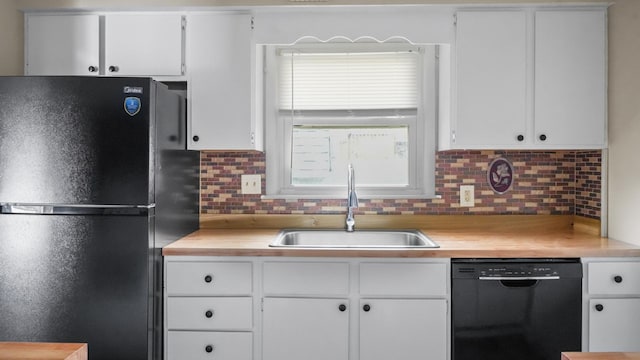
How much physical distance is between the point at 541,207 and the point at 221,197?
195 centimetres

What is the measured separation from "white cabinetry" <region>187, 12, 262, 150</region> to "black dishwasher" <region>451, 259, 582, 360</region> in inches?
54.2

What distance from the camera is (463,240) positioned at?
8.37ft

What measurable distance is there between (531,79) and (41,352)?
250 cm

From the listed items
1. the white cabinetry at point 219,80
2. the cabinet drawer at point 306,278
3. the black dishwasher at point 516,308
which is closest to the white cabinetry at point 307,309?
the cabinet drawer at point 306,278

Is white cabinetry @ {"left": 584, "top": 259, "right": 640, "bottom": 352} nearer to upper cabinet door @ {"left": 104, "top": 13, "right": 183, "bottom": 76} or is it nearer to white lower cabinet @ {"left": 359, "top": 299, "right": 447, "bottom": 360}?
white lower cabinet @ {"left": 359, "top": 299, "right": 447, "bottom": 360}

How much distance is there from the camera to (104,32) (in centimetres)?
265

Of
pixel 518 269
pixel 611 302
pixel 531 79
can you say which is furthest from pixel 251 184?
pixel 611 302

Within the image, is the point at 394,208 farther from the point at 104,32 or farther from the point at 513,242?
the point at 104,32

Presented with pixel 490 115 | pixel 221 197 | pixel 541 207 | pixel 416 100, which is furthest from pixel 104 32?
pixel 541 207

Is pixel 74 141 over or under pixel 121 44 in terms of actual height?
under

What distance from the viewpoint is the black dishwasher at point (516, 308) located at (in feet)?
7.39

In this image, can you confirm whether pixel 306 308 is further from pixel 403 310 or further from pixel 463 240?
pixel 463 240

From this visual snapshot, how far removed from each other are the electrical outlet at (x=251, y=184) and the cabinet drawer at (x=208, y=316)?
2.70ft

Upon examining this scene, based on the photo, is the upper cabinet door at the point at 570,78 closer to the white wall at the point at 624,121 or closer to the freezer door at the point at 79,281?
the white wall at the point at 624,121
